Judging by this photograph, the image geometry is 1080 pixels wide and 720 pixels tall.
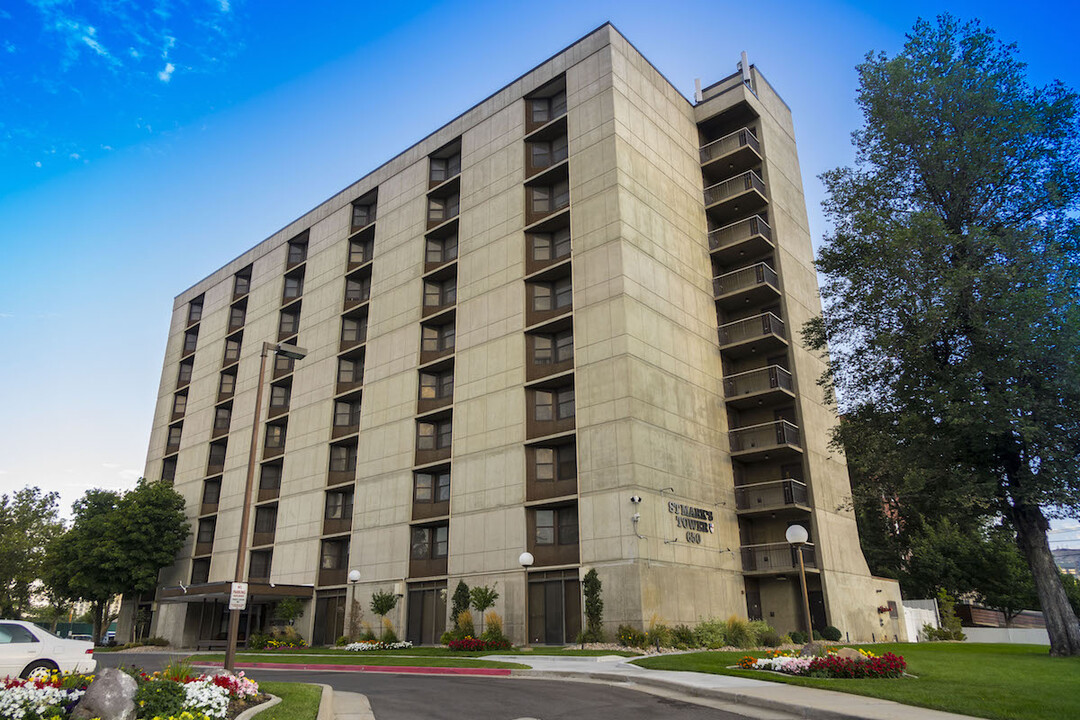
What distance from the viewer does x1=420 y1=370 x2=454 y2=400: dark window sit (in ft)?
139

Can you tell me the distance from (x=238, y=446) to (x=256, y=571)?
9928 mm

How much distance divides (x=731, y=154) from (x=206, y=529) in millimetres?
45969

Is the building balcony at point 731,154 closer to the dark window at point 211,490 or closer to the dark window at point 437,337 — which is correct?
the dark window at point 437,337

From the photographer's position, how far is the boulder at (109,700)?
10430 millimetres

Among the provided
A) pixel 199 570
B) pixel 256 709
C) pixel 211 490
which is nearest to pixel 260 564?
pixel 199 570

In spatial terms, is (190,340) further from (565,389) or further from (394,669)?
(394,669)

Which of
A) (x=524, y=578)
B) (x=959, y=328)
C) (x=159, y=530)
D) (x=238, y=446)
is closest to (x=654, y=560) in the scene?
(x=524, y=578)

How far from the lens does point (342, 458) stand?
4638cm

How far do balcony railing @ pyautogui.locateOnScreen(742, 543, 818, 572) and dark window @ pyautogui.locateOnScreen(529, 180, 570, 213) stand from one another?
20858mm

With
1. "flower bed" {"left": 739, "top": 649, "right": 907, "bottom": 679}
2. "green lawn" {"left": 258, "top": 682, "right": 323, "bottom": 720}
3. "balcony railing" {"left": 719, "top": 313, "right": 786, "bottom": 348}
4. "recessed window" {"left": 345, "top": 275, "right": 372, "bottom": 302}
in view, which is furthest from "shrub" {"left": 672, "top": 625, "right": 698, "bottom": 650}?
"recessed window" {"left": 345, "top": 275, "right": 372, "bottom": 302}

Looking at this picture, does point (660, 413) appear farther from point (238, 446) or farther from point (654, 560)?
point (238, 446)

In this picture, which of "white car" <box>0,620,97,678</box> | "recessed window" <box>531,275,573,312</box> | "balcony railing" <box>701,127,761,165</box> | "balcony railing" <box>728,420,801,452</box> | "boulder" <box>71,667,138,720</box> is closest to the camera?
"boulder" <box>71,667,138,720</box>

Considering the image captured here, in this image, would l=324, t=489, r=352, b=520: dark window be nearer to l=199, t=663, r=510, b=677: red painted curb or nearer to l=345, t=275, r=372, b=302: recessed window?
l=345, t=275, r=372, b=302: recessed window

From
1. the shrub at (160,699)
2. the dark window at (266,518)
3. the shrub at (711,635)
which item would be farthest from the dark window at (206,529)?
the shrub at (160,699)
